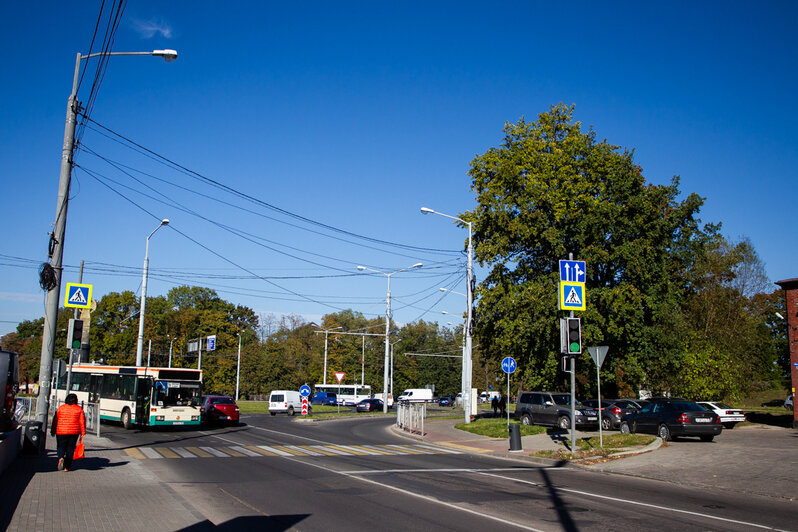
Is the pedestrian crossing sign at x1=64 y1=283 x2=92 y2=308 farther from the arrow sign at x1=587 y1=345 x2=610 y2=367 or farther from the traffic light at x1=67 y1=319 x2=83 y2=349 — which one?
the arrow sign at x1=587 y1=345 x2=610 y2=367

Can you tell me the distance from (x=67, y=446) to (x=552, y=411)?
2152 cm

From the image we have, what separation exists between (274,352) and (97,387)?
217ft

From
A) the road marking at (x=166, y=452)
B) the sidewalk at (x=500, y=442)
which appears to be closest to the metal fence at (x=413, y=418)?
the sidewalk at (x=500, y=442)

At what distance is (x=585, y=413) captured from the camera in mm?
28469

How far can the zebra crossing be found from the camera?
17719mm

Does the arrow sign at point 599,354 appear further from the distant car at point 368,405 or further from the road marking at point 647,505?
the distant car at point 368,405

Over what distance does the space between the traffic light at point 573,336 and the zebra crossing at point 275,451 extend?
20.2ft

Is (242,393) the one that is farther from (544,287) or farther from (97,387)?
(544,287)

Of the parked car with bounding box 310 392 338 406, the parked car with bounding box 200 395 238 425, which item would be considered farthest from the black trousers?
the parked car with bounding box 310 392 338 406

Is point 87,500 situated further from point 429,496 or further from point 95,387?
point 95,387

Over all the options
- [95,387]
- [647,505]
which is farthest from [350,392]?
[647,505]

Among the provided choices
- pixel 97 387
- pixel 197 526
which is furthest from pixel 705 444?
pixel 97 387

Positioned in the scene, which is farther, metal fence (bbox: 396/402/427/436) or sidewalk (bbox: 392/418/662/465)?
metal fence (bbox: 396/402/427/436)

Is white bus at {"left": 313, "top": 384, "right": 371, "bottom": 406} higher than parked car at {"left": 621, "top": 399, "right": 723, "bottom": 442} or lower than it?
lower
